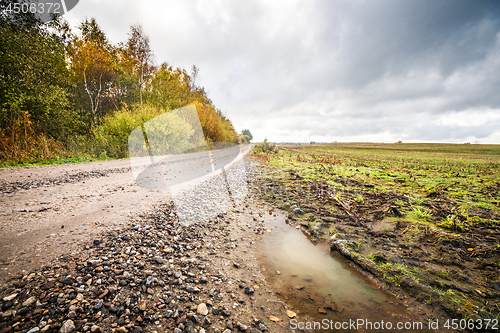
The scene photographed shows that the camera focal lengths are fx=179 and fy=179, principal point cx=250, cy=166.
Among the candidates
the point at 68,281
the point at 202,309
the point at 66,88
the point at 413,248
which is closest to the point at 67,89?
the point at 66,88

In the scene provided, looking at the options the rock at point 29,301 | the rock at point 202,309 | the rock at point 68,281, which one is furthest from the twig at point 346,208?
the rock at point 29,301

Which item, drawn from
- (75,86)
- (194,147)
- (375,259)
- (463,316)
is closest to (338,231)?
(375,259)

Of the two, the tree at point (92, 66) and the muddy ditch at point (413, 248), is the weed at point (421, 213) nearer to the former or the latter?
the muddy ditch at point (413, 248)

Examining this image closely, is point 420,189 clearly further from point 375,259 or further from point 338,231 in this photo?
point 375,259

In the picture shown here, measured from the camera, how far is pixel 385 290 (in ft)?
9.09

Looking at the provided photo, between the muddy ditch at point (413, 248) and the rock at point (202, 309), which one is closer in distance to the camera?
the rock at point (202, 309)

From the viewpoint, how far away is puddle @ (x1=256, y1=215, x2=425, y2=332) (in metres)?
2.40

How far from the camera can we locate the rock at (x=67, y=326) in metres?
1.72

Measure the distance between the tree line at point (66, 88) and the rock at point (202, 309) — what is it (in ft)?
45.6

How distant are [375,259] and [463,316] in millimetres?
1135

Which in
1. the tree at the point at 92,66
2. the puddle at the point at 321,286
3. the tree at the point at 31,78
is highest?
the tree at the point at 92,66

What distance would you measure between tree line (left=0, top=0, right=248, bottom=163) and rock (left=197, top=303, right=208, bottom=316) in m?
13.9

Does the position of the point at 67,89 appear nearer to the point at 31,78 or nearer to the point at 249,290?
the point at 31,78

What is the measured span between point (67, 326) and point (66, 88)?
72.5ft
